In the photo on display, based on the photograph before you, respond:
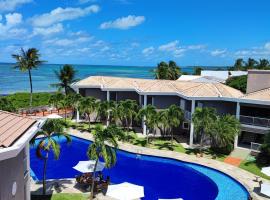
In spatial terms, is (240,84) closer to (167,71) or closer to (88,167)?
(88,167)

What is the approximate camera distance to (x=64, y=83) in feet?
174

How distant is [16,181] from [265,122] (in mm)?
26346

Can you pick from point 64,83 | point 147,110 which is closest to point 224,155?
point 147,110

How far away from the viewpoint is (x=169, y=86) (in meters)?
39.2

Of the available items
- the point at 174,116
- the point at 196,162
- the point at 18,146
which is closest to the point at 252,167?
the point at 196,162

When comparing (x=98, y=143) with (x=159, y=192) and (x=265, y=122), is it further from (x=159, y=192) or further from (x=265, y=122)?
(x=265, y=122)

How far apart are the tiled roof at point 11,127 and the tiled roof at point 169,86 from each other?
76.5 feet

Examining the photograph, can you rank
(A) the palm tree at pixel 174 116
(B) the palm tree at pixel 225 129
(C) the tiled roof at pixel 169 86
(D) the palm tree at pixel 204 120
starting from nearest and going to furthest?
1. (D) the palm tree at pixel 204 120
2. (B) the palm tree at pixel 225 129
3. (A) the palm tree at pixel 174 116
4. (C) the tiled roof at pixel 169 86

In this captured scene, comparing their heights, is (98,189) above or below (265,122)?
below

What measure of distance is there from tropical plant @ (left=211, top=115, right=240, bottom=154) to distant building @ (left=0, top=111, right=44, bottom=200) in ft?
64.6

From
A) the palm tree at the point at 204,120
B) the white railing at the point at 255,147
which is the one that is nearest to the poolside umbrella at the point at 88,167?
the palm tree at the point at 204,120

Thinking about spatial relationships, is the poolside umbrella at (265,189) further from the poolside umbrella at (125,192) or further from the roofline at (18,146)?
the roofline at (18,146)

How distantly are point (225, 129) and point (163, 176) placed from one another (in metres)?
7.56

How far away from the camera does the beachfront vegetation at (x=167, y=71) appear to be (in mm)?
69250
